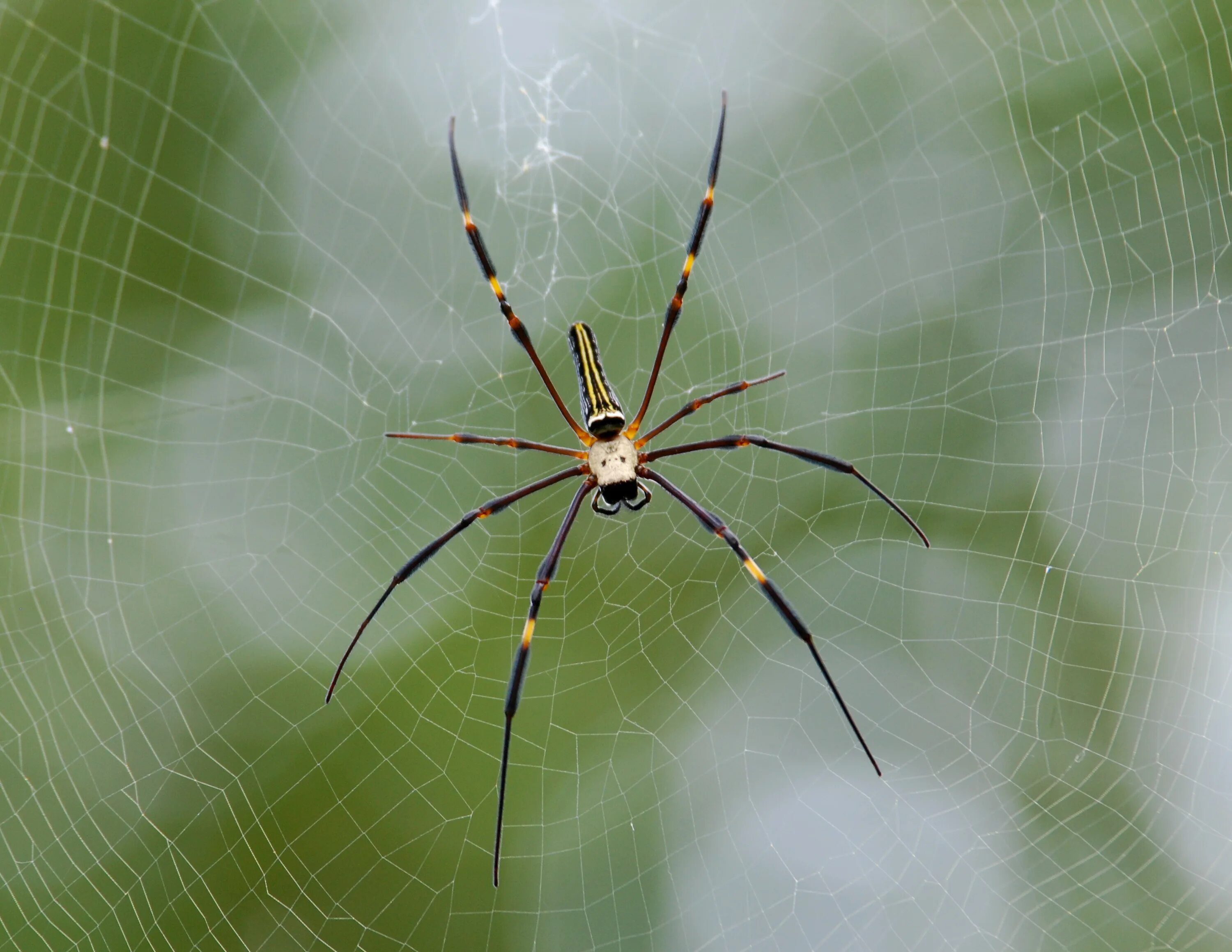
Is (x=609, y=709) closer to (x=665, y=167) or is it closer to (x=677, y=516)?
(x=677, y=516)

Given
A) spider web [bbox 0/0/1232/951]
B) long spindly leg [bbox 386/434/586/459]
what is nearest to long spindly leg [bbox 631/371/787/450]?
long spindly leg [bbox 386/434/586/459]

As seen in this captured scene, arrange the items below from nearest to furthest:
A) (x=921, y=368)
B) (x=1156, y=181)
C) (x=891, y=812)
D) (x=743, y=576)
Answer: (x=891, y=812)
(x=1156, y=181)
(x=743, y=576)
(x=921, y=368)

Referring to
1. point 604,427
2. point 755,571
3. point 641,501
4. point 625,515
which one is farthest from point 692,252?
point 625,515

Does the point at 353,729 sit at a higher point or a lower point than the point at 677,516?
lower

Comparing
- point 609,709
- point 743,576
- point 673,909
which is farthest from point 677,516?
point 673,909

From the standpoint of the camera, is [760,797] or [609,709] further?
[760,797]

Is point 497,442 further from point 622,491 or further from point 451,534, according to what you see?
point 622,491

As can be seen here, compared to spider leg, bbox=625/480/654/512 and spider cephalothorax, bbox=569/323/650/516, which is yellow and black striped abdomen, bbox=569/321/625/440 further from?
spider leg, bbox=625/480/654/512

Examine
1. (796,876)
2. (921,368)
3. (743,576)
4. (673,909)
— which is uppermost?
(921,368)
